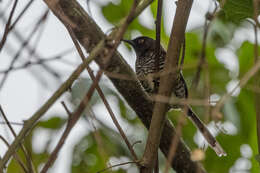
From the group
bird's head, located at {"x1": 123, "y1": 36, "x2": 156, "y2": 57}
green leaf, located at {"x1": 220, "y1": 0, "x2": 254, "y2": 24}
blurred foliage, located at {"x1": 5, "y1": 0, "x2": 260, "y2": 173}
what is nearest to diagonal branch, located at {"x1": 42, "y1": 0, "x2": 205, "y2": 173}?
blurred foliage, located at {"x1": 5, "y1": 0, "x2": 260, "y2": 173}

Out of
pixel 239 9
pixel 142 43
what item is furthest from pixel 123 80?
pixel 142 43

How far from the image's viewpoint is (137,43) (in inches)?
175

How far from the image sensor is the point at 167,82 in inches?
79.5

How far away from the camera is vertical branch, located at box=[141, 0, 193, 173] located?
2.02 m

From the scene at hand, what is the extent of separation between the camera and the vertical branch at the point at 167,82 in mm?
2016

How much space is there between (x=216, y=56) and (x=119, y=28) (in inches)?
120

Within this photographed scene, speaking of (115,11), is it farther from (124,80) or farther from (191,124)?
(124,80)

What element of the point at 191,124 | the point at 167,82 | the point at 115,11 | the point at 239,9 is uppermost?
the point at 115,11

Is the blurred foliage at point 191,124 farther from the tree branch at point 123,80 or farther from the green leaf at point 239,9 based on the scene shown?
the green leaf at point 239,9

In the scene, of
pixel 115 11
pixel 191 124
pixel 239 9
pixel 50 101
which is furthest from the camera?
pixel 115 11

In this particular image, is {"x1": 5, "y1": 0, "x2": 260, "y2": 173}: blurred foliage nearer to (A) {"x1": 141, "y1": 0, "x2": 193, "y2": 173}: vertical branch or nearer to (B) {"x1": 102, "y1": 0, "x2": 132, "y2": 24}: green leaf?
(B) {"x1": 102, "y1": 0, "x2": 132, "y2": 24}: green leaf

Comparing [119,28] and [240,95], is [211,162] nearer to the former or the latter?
[240,95]

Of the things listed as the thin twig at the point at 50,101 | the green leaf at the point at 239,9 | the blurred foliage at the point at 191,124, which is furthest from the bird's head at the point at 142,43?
the thin twig at the point at 50,101

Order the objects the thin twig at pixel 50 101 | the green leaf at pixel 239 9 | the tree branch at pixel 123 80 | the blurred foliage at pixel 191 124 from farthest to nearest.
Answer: the blurred foliage at pixel 191 124, the tree branch at pixel 123 80, the green leaf at pixel 239 9, the thin twig at pixel 50 101
